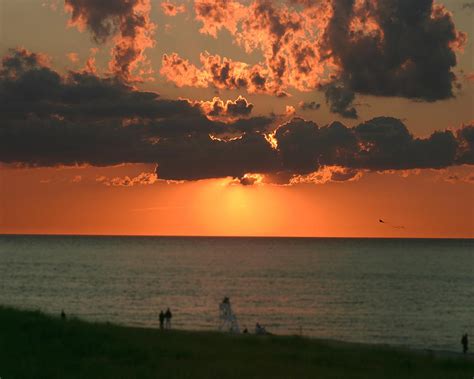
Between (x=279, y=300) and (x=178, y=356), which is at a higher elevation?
(x=279, y=300)

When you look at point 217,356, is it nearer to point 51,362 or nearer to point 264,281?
point 51,362

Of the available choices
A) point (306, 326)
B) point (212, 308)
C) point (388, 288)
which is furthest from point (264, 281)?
point (306, 326)

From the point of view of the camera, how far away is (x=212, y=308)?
10831 centimetres

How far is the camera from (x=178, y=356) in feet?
143

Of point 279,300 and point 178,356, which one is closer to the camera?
point 178,356

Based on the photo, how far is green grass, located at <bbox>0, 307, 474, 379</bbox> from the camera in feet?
127

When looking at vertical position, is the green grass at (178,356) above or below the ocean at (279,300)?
below

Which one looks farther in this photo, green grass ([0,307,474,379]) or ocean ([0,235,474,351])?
ocean ([0,235,474,351])

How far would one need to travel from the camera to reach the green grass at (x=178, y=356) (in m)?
38.6

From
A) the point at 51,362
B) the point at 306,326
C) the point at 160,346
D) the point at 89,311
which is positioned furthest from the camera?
the point at 89,311

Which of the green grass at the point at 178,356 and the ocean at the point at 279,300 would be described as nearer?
the green grass at the point at 178,356

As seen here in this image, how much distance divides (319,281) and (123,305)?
2504 inches

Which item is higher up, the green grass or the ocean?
the ocean

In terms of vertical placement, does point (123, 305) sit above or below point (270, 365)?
above
